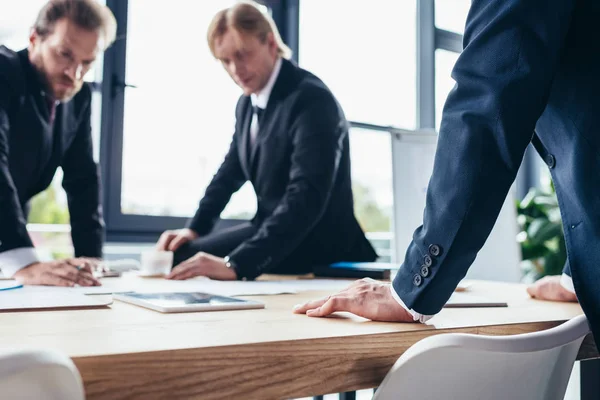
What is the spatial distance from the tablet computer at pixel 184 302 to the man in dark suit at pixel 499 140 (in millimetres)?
153

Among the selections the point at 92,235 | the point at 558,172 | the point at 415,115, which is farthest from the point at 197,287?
the point at 415,115

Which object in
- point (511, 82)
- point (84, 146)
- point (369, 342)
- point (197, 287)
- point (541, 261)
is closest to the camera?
point (369, 342)

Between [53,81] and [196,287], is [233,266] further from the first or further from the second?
[53,81]

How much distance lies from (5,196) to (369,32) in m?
3.45

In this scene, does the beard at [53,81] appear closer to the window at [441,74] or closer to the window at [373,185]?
the window at [373,185]

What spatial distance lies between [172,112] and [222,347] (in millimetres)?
2836

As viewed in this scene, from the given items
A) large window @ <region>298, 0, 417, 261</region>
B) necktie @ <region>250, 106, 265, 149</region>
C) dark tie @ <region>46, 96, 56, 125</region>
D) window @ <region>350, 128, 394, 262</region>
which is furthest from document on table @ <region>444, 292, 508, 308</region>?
window @ <region>350, 128, 394, 262</region>

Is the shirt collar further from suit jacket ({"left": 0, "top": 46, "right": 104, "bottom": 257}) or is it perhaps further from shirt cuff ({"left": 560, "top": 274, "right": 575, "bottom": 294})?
shirt cuff ({"left": 560, "top": 274, "right": 575, "bottom": 294})

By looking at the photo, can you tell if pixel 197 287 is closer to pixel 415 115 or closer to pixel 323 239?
pixel 323 239

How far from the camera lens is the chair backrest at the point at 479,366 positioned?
2.22 feet

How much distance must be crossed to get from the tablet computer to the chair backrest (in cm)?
38

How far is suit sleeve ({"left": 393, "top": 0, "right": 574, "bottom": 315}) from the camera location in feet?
2.93

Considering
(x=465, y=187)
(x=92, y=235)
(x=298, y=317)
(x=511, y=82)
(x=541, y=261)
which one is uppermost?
(x=511, y=82)

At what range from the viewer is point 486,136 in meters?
0.90
